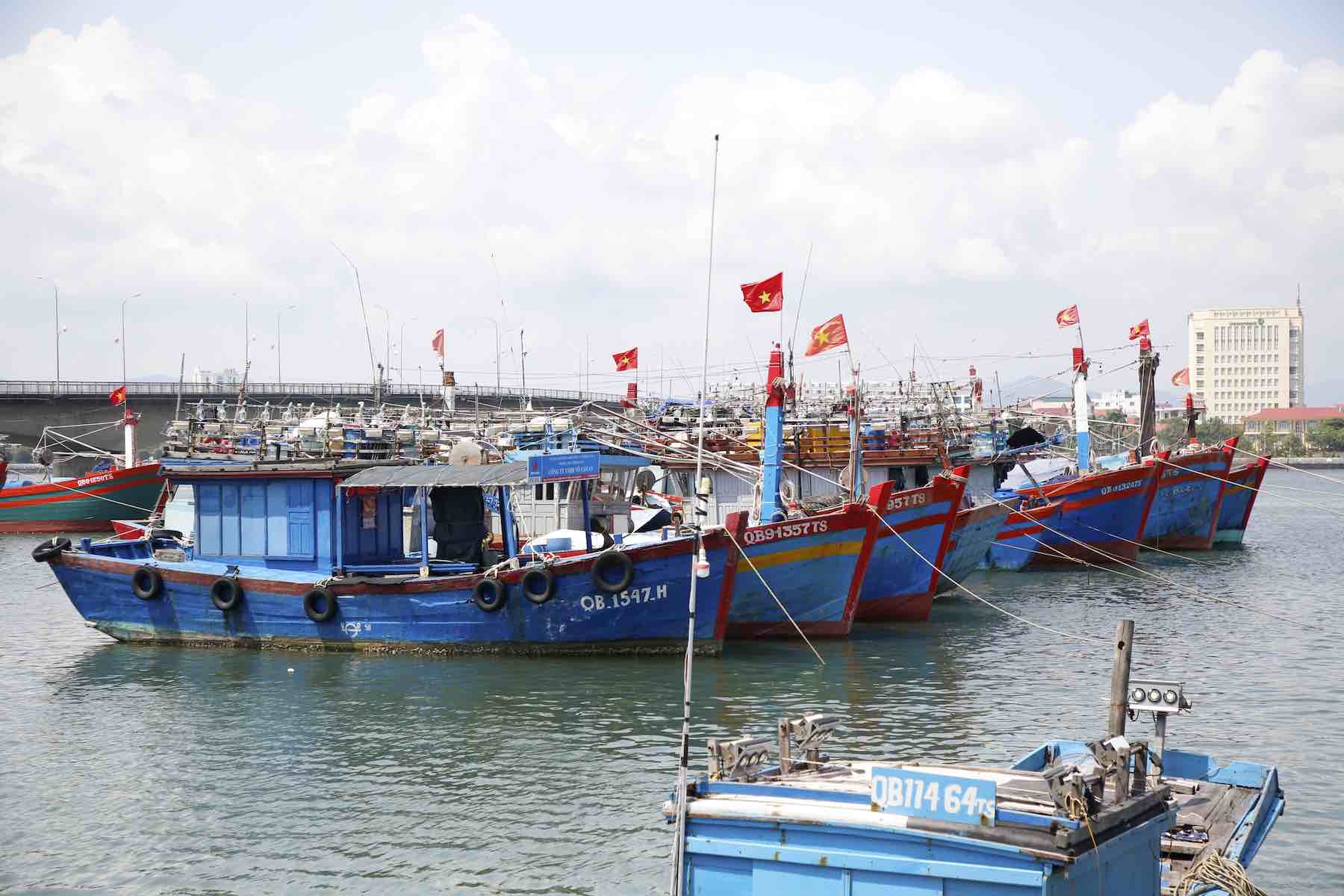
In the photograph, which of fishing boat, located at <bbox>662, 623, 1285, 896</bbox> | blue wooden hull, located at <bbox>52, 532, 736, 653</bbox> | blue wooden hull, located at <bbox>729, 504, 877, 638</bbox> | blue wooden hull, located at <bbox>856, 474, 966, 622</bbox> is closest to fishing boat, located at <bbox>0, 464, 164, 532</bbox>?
blue wooden hull, located at <bbox>52, 532, 736, 653</bbox>

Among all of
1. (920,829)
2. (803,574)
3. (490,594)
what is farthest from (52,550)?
(920,829)

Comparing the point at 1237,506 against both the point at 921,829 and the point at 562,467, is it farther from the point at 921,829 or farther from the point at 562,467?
the point at 921,829

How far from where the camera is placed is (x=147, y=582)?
2578cm

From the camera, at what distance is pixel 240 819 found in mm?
15102

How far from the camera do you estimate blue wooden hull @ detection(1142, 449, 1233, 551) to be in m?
42.5

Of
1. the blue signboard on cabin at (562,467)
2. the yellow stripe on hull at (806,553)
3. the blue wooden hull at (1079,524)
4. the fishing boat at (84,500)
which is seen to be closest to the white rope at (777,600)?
the yellow stripe on hull at (806,553)

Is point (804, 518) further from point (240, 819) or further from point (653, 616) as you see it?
point (240, 819)

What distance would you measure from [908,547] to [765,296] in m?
6.27

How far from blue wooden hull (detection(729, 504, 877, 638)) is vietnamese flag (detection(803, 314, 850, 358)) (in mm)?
7560

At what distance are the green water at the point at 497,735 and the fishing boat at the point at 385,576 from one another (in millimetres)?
583

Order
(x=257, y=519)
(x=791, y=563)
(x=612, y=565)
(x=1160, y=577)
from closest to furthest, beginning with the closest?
(x=612, y=565) < (x=791, y=563) < (x=257, y=519) < (x=1160, y=577)

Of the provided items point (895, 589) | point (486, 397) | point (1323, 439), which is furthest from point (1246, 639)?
point (1323, 439)

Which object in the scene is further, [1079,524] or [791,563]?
[1079,524]

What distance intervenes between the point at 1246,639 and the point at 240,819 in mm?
20275
